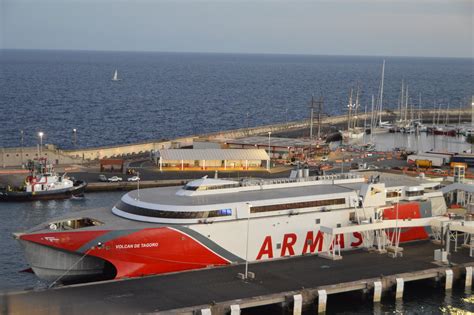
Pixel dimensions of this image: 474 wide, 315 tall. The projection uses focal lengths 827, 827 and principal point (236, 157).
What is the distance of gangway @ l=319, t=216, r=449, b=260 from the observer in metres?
45.5

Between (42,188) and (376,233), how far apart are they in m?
31.3

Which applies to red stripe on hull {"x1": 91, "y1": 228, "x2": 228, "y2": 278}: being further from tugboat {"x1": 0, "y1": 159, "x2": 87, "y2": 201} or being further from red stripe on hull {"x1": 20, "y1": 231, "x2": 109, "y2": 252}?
tugboat {"x1": 0, "y1": 159, "x2": 87, "y2": 201}

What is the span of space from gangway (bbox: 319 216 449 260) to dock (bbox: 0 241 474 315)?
76 centimetres

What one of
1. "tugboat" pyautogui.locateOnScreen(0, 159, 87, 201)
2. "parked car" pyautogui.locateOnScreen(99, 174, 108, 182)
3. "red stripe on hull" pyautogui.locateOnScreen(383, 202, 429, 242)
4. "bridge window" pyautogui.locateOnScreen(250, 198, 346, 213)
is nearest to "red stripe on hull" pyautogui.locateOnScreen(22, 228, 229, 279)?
"bridge window" pyautogui.locateOnScreen(250, 198, 346, 213)

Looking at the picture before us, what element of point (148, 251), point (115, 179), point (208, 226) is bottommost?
point (148, 251)

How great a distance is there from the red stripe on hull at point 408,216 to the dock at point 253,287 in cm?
287

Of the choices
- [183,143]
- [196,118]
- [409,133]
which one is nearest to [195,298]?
[183,143]

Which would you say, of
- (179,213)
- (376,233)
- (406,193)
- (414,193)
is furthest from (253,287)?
(414,193)

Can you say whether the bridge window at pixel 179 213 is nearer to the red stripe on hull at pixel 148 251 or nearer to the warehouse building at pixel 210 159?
the red stripe on hull at pixel 148 251

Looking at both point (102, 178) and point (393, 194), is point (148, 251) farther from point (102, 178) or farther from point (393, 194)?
point (102, 178)

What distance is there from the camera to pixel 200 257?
43281mm

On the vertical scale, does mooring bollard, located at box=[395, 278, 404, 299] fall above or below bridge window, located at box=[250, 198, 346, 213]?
below

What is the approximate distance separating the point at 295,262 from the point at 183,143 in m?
52.2

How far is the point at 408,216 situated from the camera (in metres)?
50.2
